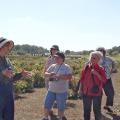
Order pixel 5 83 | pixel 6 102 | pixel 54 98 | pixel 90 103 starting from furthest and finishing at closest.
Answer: pixel 54 98 → pixel 90 103 → pixel 6 102 → pixel 5 83

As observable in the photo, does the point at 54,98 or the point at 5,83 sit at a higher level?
the point at 5,83

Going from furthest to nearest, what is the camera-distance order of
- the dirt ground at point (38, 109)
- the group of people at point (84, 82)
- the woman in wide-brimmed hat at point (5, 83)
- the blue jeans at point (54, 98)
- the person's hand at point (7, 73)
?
1. the dirt ground at point (38, 109)
2. the blue jeans at point (54, 98)
3. the group of people at point (84, 82)
4. the woman in wide-brimmed hat at point (5, 83)
5. the person's hand at point (7, 73)

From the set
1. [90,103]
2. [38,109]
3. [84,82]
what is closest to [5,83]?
[84,82]

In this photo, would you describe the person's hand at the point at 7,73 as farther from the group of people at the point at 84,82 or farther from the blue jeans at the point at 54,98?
the blue jeans at the point at 54,98

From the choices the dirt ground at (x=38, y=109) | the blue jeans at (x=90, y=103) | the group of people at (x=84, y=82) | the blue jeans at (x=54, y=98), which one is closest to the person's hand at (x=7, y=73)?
the group of people at (x=84, y=82)

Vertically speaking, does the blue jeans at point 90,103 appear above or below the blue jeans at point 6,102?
below

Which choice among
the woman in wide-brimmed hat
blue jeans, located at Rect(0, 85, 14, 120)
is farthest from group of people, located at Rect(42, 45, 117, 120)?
blue jeans, located at Rect(0, 85, 14, 120)

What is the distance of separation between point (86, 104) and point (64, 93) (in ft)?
2.01

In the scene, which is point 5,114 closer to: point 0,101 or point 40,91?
point 0,101

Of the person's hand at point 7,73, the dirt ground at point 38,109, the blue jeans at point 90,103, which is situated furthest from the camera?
the dirt ground at point 38,109

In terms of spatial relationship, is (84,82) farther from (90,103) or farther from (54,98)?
(54,98)

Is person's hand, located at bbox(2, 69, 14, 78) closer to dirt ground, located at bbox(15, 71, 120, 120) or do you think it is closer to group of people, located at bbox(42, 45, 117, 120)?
group of people, located at bbox(42, 45, 117, 120)

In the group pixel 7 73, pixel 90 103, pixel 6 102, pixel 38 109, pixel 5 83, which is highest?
pixel 7 73

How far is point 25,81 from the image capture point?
16812mm
